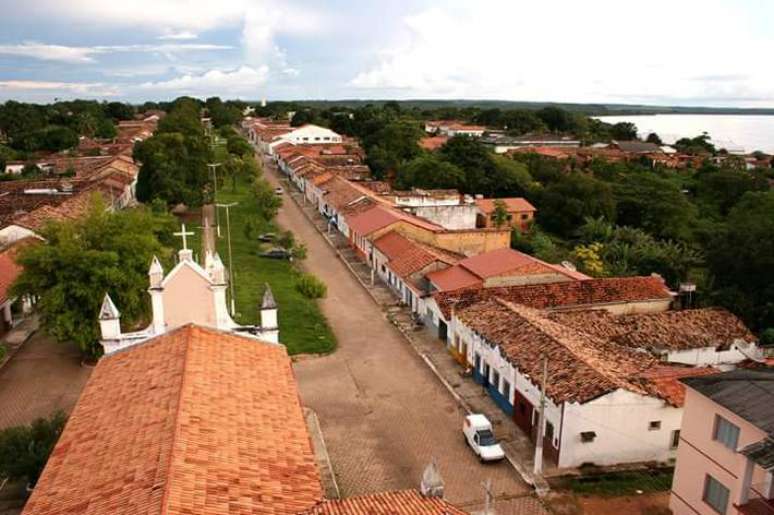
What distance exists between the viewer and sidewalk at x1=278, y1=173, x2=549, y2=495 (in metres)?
21.2

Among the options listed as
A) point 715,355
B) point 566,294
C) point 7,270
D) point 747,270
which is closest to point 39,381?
point 7,270

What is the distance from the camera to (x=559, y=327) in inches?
1027

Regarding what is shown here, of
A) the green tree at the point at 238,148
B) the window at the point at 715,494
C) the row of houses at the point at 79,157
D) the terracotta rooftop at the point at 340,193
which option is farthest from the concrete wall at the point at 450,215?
the green tree at the point at 238,148

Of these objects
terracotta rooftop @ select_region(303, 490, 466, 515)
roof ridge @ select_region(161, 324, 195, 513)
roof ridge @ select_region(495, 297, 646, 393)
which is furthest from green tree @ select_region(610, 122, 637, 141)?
terracotta rooftop @ select_region(303, 490, 466, 515)

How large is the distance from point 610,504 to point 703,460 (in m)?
3.42

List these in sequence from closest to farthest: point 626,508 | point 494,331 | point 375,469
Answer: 1. point 626,508
2. point 375,469
3. point 494,331

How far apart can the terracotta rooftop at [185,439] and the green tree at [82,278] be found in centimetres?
815

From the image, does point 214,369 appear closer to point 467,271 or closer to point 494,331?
point 494,331

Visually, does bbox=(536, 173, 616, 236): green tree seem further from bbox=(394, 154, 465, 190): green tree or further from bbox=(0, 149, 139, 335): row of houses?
bbox=(0, 149, 139, 335): row of houses

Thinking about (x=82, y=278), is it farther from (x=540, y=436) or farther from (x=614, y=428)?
(x=614, y=428)

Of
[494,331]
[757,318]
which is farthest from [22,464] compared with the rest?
[757,318]

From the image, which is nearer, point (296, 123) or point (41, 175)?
point (41, 175)

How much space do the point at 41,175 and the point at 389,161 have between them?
38953 millimetres

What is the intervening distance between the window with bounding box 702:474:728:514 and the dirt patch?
2218mm
